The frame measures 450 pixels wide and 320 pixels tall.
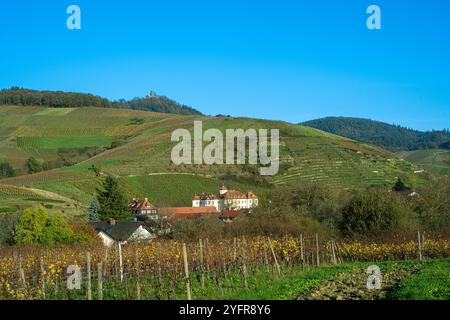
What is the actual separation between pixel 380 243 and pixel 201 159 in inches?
2488

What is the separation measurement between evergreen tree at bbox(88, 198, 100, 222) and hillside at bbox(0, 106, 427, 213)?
1955 millimetres

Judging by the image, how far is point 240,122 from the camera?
114 metres

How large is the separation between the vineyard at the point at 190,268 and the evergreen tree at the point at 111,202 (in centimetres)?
3875

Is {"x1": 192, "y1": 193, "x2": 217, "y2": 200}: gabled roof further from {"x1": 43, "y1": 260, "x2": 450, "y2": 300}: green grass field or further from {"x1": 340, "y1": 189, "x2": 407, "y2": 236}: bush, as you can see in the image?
{"x1": 43, "y1": 260, "x2": 450, "y2": 300}: green grass field

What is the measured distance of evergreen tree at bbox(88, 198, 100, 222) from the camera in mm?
62219

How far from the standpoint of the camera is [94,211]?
6328cm

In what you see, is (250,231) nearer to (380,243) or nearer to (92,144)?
(380,243)

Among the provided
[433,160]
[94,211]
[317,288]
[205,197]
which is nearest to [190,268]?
[317,288]

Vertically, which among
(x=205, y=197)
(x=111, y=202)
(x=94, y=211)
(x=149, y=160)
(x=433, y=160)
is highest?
(x=433, y=160)

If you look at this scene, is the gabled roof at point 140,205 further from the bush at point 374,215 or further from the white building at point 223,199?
the bush at point 374,215

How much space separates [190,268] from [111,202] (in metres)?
45.4

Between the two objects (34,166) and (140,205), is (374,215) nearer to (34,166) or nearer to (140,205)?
(140,205)

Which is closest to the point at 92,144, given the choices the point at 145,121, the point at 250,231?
the point at 145,121
